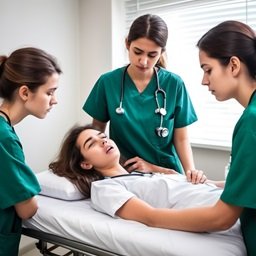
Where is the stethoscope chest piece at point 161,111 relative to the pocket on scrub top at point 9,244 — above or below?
above

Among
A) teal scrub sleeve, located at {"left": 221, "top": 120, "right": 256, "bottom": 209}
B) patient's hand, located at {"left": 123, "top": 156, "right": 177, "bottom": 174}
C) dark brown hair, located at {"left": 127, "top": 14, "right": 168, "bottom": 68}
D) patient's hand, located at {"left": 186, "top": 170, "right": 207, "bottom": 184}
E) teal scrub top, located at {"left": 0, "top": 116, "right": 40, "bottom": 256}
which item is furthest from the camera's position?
patient's hand, located at {"left": 123, "top": 156, "right": 177, "bottom": 174}

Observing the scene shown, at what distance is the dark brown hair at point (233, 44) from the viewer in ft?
3.17

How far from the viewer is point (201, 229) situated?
1.06 m

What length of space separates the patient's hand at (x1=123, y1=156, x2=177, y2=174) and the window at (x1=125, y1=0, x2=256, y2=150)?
0.78 m

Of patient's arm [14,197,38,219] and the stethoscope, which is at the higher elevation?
the stethoscope

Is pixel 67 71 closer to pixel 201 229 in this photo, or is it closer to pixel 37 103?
pixel 37 103

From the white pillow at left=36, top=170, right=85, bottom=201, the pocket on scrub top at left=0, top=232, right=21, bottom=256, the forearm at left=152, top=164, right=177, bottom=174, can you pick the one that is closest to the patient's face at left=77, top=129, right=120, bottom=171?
the white pillow at left=36, top=170, right=85, bottom=201

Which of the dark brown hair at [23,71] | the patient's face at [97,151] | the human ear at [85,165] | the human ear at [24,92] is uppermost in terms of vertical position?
the dark brown hair at [23,71]

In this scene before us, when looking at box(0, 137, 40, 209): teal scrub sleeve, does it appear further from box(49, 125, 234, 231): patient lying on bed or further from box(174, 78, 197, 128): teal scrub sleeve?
box(174, 78, 197, 128): teal scrub sleeve

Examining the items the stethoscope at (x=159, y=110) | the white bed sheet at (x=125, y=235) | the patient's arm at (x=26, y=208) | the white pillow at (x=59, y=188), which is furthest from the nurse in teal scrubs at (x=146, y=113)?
the patient's arm at (x=26, y=208)

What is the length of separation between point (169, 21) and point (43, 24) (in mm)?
992

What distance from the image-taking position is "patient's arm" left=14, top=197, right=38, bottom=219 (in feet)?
4.06

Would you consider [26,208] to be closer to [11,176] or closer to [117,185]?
[11,176]

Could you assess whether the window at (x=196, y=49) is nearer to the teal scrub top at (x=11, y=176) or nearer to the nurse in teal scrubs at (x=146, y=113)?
the nurse in teal scrubs at (x=146, y=113)
